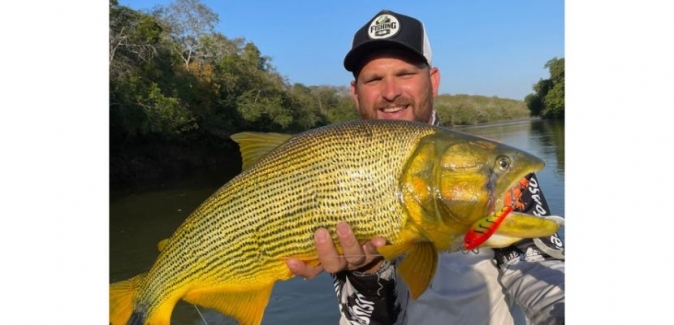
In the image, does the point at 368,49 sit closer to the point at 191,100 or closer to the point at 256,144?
the point at 256,144

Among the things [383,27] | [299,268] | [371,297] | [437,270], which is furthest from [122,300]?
[383,27]

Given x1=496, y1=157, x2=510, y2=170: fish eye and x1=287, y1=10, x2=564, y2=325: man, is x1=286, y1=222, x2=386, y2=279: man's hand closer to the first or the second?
x1=287, y1=10, x2=564, y2=325: man

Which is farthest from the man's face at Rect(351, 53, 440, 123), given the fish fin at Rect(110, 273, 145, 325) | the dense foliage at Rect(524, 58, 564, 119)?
the dense foliage at Rect(524, 58, 564, 119)

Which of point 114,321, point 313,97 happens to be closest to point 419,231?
point 114,321

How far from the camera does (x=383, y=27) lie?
117 inches

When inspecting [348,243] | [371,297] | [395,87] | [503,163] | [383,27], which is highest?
[383,27]

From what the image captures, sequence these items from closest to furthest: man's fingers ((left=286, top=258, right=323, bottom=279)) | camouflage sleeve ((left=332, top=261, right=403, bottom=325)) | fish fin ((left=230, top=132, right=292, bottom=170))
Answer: man's fingers ((left=286, top=258, right=323, bottom=279)) < fish fin ((left=230, top=132, right=292, bottom=170)) < camouflage sleeve ((left=332, top=261, right=403, bottom=325))

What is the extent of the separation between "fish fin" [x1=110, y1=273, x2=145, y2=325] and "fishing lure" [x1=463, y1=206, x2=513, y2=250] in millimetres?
1544

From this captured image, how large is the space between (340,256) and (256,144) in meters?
0.67

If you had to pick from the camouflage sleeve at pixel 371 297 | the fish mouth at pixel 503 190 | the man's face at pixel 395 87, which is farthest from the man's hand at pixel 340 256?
the man's face at pixel 395 87

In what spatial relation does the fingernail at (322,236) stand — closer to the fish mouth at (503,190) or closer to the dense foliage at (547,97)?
the fish mouth at (503,190)

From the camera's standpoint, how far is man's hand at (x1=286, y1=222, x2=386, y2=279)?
1.80 metres
